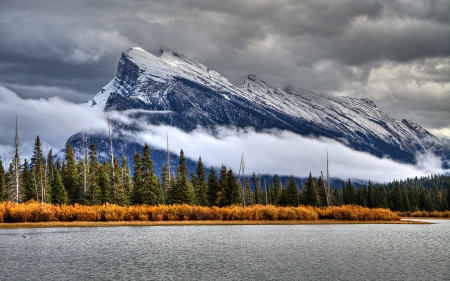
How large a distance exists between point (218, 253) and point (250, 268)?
7.50 metres

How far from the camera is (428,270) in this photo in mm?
29891

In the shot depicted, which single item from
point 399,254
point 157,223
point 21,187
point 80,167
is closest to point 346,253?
point 399,254

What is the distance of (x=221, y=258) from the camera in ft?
116

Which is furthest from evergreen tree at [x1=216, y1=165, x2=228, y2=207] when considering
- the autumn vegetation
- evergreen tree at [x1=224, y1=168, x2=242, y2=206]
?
the autumn vegetation

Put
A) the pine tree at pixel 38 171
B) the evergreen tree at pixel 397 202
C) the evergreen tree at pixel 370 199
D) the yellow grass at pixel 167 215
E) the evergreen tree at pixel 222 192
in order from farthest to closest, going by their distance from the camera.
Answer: the evergreen tree at pixel 370 199
the evergreen tree at pixel 397 202
the evergreen tree at pixel 222 192
the pine tree at pixel 38 171
the yellow grass at pixel 167 215

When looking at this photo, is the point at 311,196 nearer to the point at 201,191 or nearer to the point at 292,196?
the point at 292,196

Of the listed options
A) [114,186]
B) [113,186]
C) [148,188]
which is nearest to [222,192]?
[148,188]

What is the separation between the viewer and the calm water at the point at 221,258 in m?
28.5

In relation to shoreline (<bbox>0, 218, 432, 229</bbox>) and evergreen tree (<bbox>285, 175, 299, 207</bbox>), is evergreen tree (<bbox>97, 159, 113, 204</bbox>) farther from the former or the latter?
evergreen tree (<bbox>285, 175, 299, 207</bbox>)

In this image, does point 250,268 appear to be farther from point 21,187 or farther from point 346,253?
point 21,187

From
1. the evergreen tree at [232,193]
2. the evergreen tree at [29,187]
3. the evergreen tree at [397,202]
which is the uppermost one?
the evergreen tree at [29,187]

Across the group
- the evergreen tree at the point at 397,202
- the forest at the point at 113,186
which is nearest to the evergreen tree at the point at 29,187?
the forest at the point at 113,186

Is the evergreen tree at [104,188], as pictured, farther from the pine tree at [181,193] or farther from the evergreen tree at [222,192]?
the evergreen tree at [222,192]

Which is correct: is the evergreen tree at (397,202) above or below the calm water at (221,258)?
below
